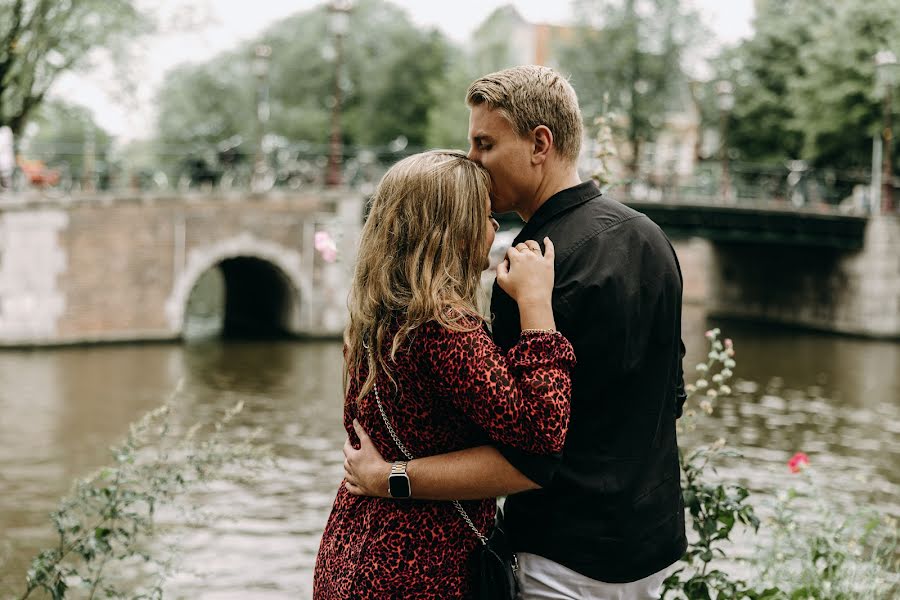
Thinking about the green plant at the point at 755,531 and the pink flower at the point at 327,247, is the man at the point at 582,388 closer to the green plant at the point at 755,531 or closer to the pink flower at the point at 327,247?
the green plant at the point at 755,531

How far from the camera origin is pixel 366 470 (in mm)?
2115

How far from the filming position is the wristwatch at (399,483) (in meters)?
2.06

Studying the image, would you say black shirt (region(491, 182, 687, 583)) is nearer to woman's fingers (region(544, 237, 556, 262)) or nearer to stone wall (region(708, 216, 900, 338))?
woman's fingers (region(544, 237, 556, 262))

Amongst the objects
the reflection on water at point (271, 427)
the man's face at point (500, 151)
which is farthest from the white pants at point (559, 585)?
the reflection on water at point (271, 427)

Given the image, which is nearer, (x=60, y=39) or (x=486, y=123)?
(x=486, y=123)

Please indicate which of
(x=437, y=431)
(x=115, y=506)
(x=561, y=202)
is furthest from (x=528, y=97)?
(x=115, y=506)

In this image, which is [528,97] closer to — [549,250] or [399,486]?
[549,250]

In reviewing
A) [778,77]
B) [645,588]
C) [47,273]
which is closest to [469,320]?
[645,588]

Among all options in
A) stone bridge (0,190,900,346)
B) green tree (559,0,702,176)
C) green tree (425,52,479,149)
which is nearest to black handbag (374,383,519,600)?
stone bridge (0,190,900,346)

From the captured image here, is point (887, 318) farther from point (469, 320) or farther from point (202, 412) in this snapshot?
point (469, 320)

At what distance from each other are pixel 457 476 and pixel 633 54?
32767mm

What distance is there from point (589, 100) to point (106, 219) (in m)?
17.8

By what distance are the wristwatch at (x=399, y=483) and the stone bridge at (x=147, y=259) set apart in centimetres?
1591

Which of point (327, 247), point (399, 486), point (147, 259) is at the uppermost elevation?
point (327, 247)
